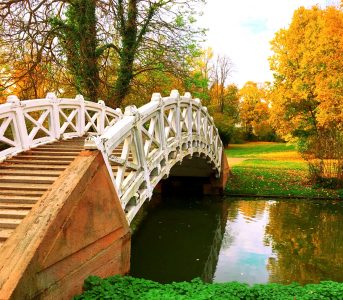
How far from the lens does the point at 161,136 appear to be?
9836mm

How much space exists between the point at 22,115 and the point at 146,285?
4284mm

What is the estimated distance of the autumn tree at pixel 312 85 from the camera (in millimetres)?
19500

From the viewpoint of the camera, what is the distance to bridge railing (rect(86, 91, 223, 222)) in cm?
711

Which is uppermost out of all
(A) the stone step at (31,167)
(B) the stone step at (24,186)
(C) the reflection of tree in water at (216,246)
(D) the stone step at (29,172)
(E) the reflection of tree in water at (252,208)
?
(A) the stone step at (31,167)

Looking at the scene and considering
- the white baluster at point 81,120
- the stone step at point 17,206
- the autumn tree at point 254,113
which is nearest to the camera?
the stone step at point 17,206

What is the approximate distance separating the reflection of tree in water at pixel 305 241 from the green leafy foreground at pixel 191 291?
3092mm

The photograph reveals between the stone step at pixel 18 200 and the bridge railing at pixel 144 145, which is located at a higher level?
the bridge railing at pixel 144 145

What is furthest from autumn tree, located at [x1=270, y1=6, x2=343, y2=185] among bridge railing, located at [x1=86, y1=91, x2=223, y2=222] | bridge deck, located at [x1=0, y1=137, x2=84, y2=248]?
bridge deck, located at [x1=0, y1=137, x2=84, y2=248]

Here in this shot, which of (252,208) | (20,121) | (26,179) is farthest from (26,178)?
(252,208)

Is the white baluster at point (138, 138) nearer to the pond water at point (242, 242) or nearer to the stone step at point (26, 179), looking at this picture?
the stone step at point (26, 179)

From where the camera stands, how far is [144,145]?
1061 centimetres

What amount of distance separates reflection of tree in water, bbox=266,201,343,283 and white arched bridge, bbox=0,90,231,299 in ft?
13.6

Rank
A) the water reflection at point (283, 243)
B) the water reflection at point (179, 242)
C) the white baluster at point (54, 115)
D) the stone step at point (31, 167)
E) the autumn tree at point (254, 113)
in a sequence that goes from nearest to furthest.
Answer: the stone step at point (31, 167) → the white baluster at point (54, 115) → the water reflection at point (283, 243) → the water reflection at point (179, 242) → the autumn tree at point (254, 113)

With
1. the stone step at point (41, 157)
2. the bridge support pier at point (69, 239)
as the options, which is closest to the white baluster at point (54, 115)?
the stone step at point (41, 157)
